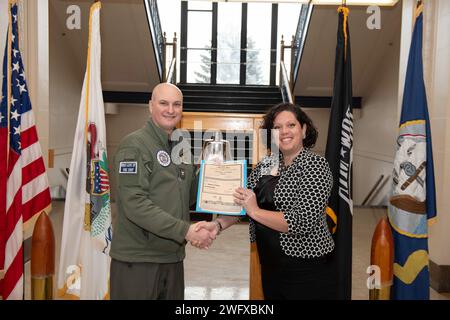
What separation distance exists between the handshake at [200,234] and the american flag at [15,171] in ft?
4.75

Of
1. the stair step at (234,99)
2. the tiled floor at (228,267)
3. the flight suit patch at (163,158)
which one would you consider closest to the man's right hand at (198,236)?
the flight suit patch at (163,158)

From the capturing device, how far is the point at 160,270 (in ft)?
7.83

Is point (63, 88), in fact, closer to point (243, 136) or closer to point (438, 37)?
point (243, 136)

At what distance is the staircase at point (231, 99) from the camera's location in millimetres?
9328

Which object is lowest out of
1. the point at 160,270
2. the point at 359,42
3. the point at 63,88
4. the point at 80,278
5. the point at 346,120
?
the point at 80,278

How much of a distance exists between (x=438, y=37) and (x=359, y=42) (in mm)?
5191

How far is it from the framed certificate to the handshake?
10 cm

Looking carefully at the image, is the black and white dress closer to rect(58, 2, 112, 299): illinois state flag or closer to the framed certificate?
the framed certificate

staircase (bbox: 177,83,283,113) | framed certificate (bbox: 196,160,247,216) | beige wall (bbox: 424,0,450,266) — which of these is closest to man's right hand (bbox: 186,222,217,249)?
framed certificate (bbox: 196,160,247,216)

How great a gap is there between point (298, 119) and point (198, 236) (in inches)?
32.5

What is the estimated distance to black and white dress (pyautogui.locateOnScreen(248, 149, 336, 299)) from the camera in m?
2.25

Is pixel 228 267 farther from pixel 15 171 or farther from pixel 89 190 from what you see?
pixel 15 171

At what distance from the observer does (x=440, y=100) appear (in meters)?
4.33
